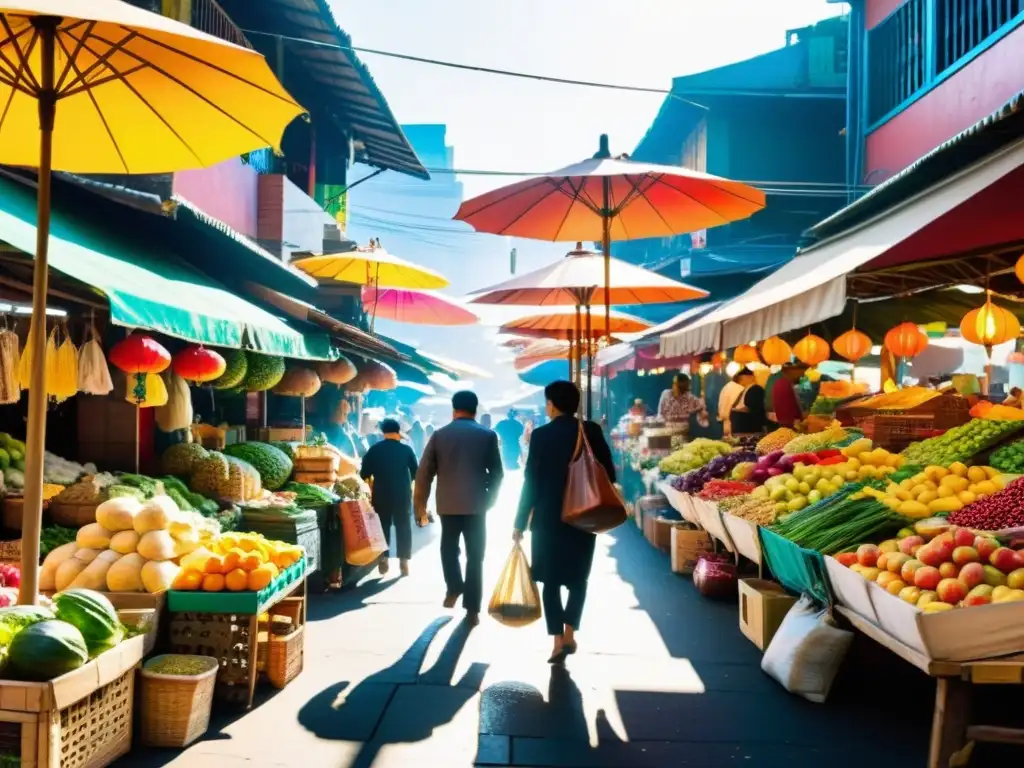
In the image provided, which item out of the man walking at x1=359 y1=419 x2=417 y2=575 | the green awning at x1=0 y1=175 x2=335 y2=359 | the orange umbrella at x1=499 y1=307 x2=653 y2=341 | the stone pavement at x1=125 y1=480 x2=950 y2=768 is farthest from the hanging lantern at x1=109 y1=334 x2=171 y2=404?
the orange umbrella at x1=499 y1=307 x2=653 y2=341

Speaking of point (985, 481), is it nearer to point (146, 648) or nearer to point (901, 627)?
point (901, 627)

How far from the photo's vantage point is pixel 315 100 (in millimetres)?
16297

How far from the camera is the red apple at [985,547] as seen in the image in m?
4.59

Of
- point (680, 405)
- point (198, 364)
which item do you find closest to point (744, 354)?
point (680, 405)

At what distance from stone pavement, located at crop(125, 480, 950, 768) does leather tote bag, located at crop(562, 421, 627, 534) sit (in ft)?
3.38

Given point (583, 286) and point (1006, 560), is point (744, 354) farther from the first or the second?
point (1006, 560)

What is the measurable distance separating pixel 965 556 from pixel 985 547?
13 cm

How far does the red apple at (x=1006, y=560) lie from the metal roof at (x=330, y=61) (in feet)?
31.4

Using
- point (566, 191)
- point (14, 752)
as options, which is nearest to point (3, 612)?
point (14, 752)

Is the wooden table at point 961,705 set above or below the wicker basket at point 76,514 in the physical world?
below

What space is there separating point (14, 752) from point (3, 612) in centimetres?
61

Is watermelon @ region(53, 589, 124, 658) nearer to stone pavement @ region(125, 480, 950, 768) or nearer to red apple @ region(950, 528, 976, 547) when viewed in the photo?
stone pavement @ region(125, 480, 950, 768)

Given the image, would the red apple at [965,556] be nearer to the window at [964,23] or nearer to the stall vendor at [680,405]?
the window at [964,23]

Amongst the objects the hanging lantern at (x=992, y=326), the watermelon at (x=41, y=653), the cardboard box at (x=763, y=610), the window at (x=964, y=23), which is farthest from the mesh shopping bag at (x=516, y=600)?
the window at (x=964, y=23)
